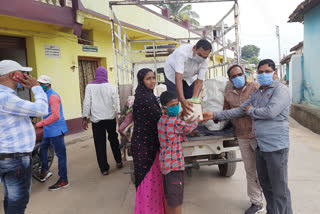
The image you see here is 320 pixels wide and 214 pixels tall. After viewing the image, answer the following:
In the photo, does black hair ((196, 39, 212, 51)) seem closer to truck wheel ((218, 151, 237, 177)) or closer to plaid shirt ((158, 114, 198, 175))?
plaid shirt ((158, 114, 198, 175))

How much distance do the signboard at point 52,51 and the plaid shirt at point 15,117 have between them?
571cm

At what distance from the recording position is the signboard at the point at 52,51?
7066 millimetres

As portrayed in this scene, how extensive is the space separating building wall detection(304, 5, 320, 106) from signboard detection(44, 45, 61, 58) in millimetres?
8081

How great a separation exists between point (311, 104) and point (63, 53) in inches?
341

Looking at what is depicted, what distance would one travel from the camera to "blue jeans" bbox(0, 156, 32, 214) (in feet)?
6.36

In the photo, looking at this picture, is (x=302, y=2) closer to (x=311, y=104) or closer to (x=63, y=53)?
(x=311, y=104)

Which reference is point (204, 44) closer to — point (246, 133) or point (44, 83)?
point (246, 133)

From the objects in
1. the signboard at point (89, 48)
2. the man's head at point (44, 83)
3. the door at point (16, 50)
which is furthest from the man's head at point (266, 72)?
the signboard at point (89, 48)

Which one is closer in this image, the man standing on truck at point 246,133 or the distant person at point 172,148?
the distant person at point 172,148

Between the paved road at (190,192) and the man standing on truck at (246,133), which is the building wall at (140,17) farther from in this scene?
the man standing on truck at (246,133)

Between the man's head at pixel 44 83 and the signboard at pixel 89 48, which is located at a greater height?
the signboard at pixel 89 48

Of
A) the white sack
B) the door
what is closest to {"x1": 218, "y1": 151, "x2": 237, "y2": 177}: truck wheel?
the white sack

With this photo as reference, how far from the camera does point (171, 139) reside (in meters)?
2.14

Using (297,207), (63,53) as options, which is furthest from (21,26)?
(297,207)
